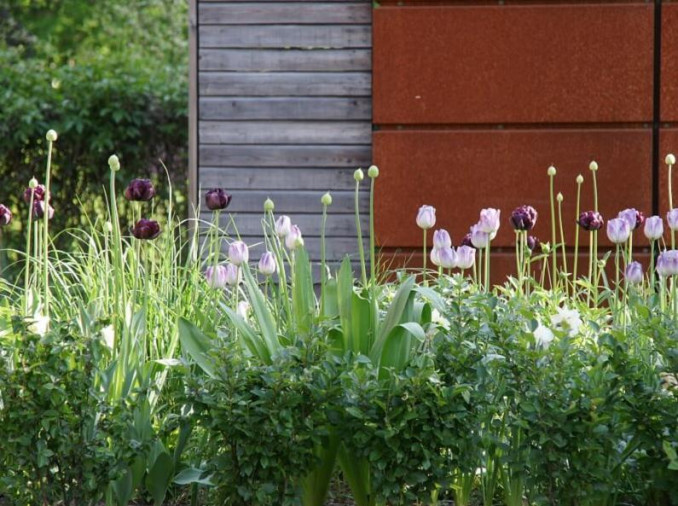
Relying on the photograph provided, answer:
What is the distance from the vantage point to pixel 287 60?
15.9ft

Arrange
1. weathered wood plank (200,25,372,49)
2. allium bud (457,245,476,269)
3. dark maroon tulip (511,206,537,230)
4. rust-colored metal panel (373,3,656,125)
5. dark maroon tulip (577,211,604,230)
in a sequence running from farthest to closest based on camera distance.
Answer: weathered wood plank (200,25,372,49) → rust-colored metal panel (373,3,656,125) → dark maroon tulip (577,211,604,230) → dark maroon tulip (511,206,537,230) → allium bud (457,245,476,269)

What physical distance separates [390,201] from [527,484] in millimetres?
2845

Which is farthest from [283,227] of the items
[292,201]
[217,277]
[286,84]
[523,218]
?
[286,84]

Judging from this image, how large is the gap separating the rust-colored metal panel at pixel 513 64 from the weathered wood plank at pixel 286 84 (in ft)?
0.41

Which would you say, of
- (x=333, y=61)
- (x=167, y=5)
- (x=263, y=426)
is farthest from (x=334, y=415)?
(x=167, y=5)

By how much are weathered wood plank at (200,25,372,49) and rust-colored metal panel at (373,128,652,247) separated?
536 mm

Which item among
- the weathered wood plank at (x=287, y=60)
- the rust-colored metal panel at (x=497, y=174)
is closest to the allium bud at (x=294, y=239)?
the rust-colored metal panel at (x=497, y=174)

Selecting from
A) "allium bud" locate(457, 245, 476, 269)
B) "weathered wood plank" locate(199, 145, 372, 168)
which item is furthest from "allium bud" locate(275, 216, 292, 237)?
"weathered wood plank" locate(199, 145, 372, 168)

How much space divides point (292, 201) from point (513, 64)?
1.31 meters

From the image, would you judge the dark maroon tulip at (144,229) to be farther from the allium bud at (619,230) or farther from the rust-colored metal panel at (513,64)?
the rust-colored metal panel at (513,64)

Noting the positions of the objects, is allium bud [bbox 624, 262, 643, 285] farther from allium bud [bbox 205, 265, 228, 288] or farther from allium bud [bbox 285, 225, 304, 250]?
allium bud [bbox 205, 265, 228, 288]

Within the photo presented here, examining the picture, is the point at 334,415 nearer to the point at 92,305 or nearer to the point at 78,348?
the point at 78,348

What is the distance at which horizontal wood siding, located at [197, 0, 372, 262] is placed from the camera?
482 centimetres

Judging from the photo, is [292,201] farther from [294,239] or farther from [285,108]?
[294,239]
